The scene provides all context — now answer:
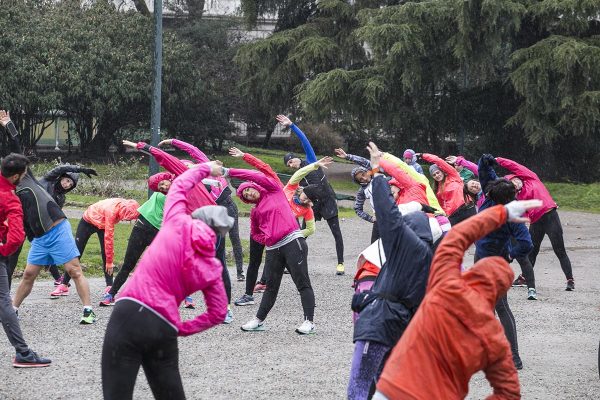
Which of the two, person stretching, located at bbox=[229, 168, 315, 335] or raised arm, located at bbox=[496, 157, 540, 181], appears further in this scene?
raised arm, located at bbox=[496, 157, 540, 181]

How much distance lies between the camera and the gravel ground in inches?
312

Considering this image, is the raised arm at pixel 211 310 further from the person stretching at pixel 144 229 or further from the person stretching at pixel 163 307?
the person stretching at pixel 144 229

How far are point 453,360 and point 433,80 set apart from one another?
27.2 m

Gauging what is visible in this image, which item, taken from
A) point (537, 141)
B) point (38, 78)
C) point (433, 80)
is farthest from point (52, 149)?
point (537, 141)

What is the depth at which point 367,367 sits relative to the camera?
6035 mm

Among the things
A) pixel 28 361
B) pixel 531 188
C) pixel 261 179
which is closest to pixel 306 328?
pixel 261 179

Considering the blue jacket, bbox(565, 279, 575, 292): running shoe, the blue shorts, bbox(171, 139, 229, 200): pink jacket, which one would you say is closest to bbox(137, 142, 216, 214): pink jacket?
bbox(171, 139, 229, 200): pink jacket

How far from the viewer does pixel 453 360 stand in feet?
15.5

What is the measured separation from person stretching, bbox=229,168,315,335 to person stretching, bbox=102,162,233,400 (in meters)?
4.19

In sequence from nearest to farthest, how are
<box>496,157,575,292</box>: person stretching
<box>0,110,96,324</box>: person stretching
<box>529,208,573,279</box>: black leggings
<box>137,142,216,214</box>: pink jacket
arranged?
1. <box>0,110,96,324</box>: person stretching
2. <box>137,142,216,214</box>: pink jacket
3. <box>496,157,575,292</box>: person stretching
4. <box>529,208,573,279</box>: black leggings

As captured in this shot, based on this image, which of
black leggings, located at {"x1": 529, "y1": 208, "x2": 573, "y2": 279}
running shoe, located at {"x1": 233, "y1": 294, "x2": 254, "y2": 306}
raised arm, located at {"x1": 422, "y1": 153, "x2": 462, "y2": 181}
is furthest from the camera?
black leggings, located at {"x1": 529, "y1": 208, "x2": 573, "y2": 279}

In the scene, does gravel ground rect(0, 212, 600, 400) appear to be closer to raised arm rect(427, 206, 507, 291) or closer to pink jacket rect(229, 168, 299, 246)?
pink jacket rect(229, 168, 299, 246)

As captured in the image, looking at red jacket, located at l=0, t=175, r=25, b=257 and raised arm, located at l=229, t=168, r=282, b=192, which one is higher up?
raised arm, located at l=229, t=168, r=282, b=192

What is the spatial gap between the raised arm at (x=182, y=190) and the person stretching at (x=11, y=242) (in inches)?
103
